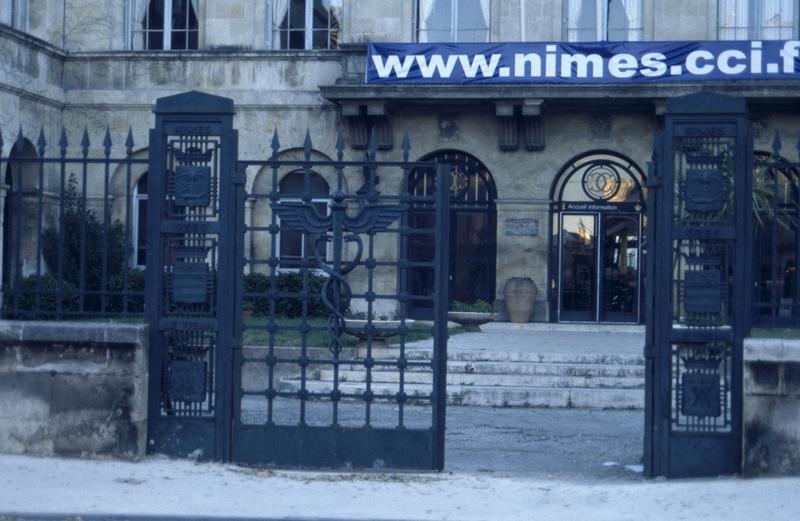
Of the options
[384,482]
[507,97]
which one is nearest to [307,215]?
[384,482]

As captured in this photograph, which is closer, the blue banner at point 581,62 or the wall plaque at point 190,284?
the wall plaque at point 190,284

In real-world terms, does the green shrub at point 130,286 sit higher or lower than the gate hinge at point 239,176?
lower

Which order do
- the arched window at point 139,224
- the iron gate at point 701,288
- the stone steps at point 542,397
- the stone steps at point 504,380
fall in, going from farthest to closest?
the arched window at point 139,224 → the stone steps at point 504,380 → the stone steps at point 542,397 → the iron gate at point 701,288

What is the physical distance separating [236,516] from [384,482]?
156 cm

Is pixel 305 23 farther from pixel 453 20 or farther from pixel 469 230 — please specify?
pixel 469 230

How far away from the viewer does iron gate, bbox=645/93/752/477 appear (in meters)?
9.20

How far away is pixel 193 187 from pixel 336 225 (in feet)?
3.88

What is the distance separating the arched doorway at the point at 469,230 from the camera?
25.5 m

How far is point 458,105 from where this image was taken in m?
25.2

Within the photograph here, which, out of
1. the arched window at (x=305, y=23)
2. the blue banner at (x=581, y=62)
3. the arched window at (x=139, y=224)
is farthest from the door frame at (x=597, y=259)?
the arched window at (x=139, y=224)

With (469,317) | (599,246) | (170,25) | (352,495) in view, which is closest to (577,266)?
(599,246)

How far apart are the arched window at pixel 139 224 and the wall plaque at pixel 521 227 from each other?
293 inches

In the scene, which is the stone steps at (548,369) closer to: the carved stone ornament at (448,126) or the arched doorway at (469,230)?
the arched doorway at (469,230)

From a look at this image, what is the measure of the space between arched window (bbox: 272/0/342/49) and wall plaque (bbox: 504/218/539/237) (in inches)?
213
